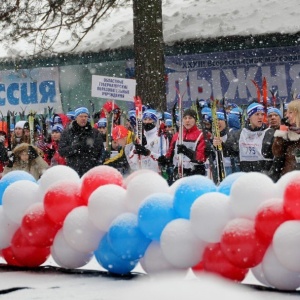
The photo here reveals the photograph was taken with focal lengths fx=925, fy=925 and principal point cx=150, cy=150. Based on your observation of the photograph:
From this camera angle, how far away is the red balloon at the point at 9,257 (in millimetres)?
6285

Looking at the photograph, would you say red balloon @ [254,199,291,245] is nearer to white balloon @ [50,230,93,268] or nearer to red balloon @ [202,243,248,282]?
red balloon @ [202,243,248,282]

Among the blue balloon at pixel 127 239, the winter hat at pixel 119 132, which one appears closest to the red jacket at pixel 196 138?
the winter hat at pixel 119 132

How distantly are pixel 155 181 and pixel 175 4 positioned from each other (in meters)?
18.6

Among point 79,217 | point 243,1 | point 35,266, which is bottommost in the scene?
point 35,266

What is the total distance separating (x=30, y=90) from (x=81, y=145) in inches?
517

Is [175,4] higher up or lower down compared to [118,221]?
higher up

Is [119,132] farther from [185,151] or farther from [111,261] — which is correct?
[111,261]

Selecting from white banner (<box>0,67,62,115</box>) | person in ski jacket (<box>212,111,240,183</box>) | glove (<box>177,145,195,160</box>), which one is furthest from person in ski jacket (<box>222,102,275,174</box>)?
white banner (<box>0,67,62,115</box>)

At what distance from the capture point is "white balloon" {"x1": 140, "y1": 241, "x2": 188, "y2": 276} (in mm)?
5367

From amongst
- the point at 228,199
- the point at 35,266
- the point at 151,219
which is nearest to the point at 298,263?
the point at 228,199

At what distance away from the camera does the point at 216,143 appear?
37.4 ft

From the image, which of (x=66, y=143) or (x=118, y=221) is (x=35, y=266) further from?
(x=66, y=143)

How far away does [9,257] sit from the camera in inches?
249

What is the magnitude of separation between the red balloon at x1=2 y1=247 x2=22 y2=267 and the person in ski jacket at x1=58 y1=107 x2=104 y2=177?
18.3 feet
